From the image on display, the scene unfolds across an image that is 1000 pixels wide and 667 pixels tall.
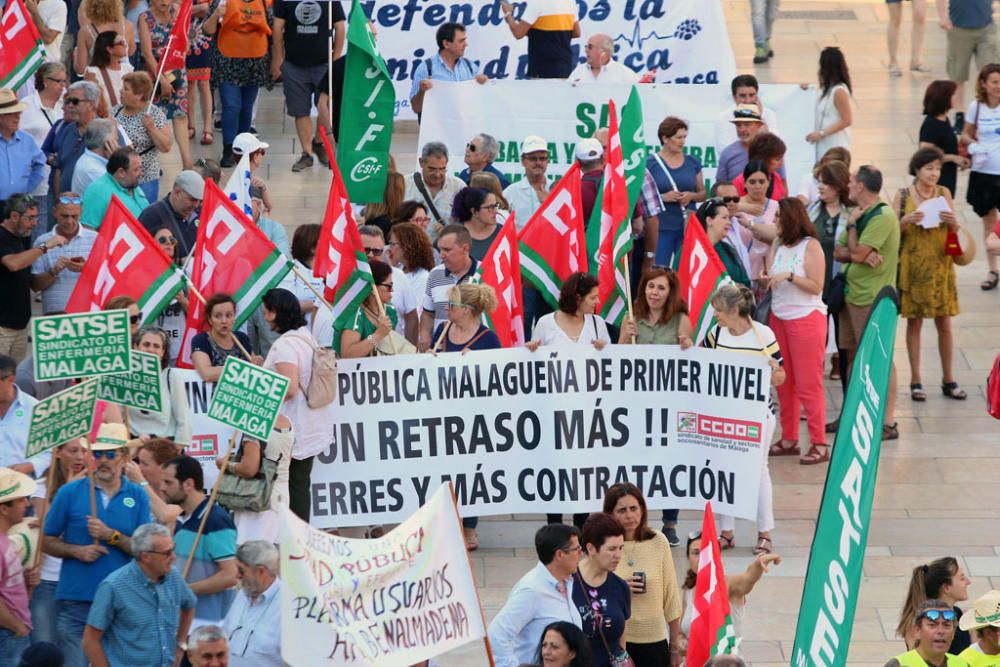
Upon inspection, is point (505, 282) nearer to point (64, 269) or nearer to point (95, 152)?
point (64, 269)

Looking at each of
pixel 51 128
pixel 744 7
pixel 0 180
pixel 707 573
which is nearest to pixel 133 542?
pixel 707 573

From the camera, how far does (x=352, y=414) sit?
444 inches

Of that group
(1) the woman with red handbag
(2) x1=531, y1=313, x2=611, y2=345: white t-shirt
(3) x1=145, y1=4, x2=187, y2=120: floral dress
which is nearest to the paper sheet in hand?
(1) the woman with red handbag

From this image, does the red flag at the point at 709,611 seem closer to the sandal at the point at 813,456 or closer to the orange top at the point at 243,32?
the sandal at the point at 813,456

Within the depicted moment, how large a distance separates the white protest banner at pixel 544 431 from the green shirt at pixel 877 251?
208cm

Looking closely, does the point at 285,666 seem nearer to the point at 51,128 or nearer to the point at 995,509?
the point at 995,509

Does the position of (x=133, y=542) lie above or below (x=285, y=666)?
above

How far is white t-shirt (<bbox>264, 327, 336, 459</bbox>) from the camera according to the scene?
35.3 feet

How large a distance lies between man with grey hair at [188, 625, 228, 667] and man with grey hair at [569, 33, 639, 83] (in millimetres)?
8856

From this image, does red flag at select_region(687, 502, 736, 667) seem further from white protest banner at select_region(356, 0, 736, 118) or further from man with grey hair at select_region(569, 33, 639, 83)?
white protest banner at select_region(356, 0, 736, 118)

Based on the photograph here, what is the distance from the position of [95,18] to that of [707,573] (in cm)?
982

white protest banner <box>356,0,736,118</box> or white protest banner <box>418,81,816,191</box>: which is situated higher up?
white protest banner <box>356,0,736,118</box>

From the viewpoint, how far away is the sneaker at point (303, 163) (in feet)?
58.4

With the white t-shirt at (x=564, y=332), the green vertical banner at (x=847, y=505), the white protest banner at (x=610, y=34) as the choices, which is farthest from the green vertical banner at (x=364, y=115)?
the green vertical banner at (x=847, y=505)
